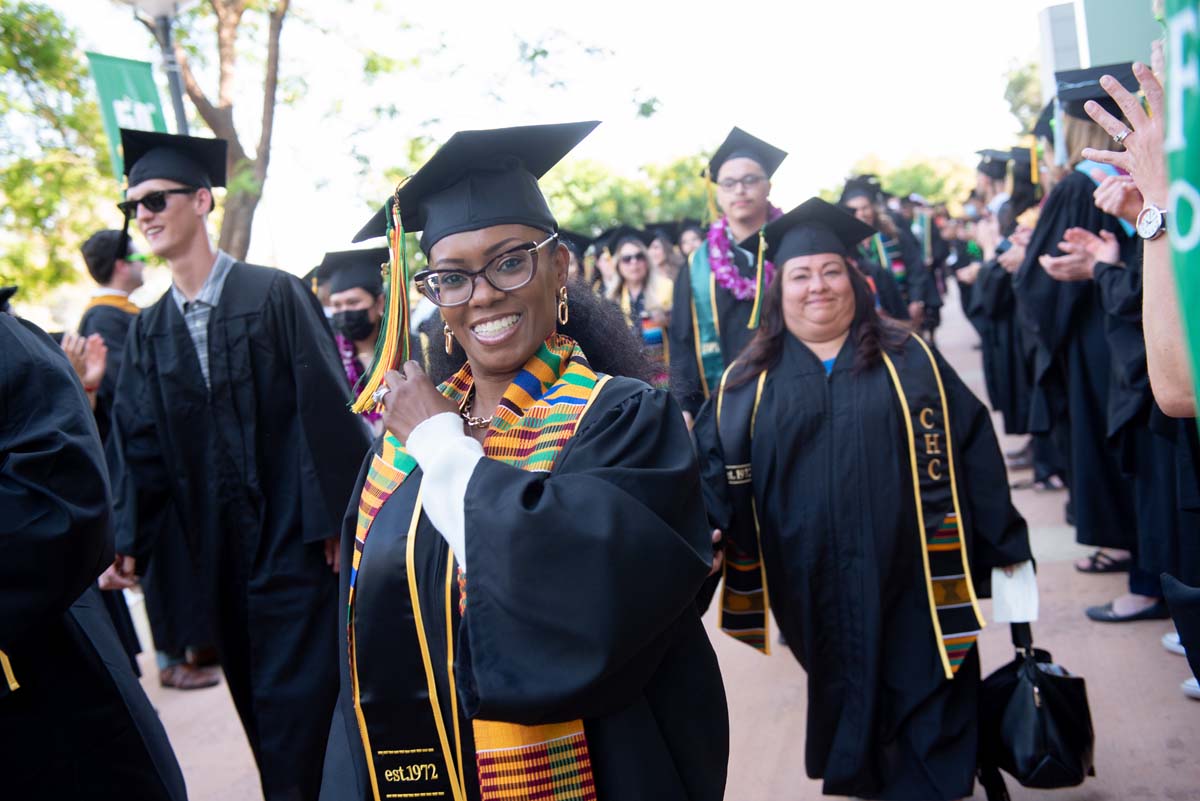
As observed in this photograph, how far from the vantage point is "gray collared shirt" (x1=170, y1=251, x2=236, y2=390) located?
13.9ft

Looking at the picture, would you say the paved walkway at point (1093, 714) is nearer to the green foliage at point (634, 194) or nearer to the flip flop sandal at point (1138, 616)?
the flip flop sandal at point (1138, 616)

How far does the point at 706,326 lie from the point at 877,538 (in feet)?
9.00

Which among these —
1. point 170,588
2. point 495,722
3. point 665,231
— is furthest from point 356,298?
point 665,231

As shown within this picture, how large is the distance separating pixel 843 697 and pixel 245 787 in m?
2.68

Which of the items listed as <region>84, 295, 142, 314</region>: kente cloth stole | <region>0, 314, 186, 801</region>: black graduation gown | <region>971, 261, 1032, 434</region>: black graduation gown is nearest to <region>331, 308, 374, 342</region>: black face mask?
<region>84, 295, 142, 314</region>: kente cloth stole

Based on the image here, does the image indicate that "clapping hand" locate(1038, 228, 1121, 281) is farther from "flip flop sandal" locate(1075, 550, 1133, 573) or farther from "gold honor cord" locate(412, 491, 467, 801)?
"gold honor cord" locate(412, 491, 467, 801)

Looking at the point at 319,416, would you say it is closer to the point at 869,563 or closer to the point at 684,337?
the point at 869,563

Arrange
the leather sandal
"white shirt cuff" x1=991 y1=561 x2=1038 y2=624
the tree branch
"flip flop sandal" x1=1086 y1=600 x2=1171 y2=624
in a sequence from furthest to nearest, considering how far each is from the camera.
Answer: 1. the tree branch
2. the leather sandal
3. "flip flop sandal" x1=1086 y1=600 x2=1171 y2=624
4. "white shirt cuff" x1=991 y1=561 x2=1038 y2=624

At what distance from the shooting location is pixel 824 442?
396 cm

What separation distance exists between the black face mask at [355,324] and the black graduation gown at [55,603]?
110 inches

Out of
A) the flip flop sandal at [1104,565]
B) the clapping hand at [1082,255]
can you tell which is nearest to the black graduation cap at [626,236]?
the flip flop sandal at [1104,565]

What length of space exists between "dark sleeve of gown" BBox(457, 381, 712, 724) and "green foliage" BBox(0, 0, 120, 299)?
31.5ft

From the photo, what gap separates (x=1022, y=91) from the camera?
43.7 meters

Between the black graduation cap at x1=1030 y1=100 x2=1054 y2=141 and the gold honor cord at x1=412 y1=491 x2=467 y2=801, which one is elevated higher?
the black graduation cap at x1=1030 y1=100 x2=1054 y2=141
